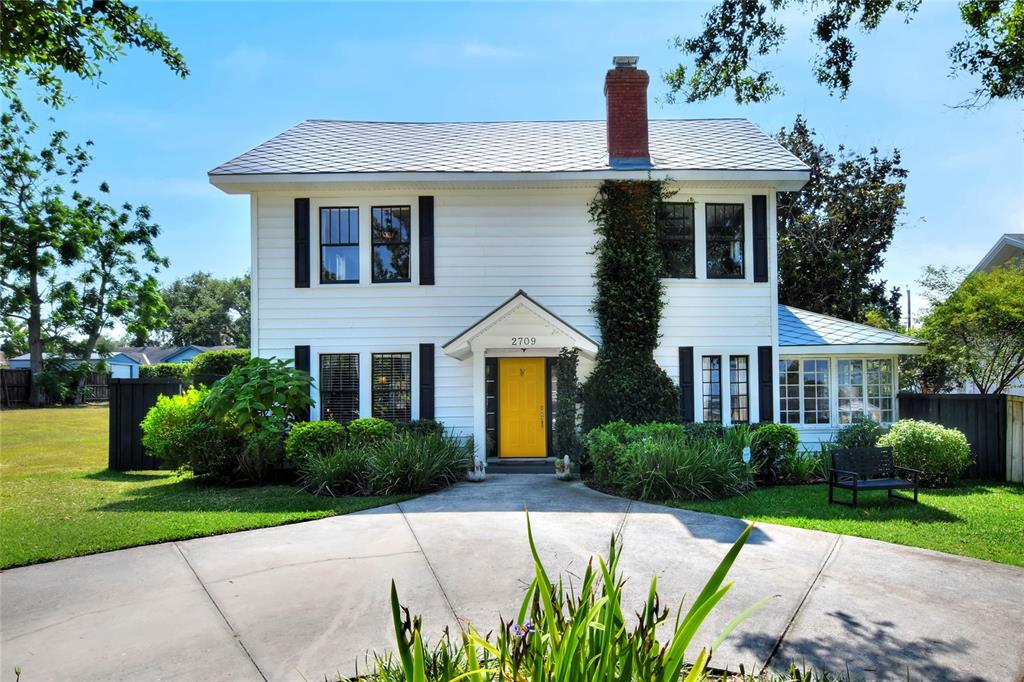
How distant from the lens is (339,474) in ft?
31.6

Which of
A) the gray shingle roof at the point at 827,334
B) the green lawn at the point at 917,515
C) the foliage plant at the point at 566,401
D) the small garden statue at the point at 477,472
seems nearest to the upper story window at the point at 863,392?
the gray shingle roof at the point at 827,334

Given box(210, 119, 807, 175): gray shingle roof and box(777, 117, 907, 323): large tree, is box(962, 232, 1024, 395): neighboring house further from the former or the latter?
box(210, 119, 807, 175): gray shingle roof

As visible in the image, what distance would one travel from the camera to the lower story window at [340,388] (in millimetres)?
12570

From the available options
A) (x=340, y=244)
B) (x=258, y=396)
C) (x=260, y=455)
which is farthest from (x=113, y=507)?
(x=340, y=244)

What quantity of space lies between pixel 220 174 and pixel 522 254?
6377 mm

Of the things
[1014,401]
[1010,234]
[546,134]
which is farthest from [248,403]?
[1010,234]

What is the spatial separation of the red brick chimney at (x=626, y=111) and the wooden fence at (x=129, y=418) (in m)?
11.1

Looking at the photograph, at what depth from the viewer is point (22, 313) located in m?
33.8

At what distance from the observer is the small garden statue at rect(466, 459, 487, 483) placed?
36.4ft

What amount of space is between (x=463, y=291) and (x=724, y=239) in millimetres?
5930

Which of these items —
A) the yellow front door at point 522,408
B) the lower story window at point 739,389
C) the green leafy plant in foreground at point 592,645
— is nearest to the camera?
the green leafy plant in foreground at point 592,645

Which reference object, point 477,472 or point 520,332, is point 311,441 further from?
point 520,332

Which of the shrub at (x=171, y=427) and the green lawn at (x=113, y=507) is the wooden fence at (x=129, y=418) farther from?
the shrub at (x=171, y=427)

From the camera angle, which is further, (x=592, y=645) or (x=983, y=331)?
(x=983, y=331)
